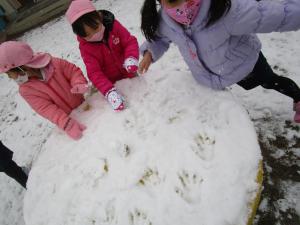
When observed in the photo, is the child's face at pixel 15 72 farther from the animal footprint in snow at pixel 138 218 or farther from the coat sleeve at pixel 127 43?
the animal footprint in snow at pixel 138 218

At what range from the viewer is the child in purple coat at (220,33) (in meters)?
1.44

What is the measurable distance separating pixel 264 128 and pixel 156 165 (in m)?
1.45

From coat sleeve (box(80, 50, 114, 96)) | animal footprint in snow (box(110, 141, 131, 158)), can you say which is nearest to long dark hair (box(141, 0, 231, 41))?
coat sleeve (box(80, 50, 114, 96))

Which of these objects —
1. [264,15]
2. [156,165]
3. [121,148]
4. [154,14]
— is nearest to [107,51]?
[154,14]

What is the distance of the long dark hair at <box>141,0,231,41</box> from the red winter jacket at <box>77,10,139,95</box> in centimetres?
36

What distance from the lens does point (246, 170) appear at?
1.44 metres

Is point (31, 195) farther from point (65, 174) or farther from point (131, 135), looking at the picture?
point (131, 135)

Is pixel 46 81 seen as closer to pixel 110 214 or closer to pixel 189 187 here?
pixel 110 214

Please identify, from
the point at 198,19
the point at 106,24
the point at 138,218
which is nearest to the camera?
the point at 138,218

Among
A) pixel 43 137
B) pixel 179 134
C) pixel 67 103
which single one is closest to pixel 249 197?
pixel 179 134

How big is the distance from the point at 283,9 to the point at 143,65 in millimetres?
911

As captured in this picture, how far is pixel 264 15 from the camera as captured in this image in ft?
4.71

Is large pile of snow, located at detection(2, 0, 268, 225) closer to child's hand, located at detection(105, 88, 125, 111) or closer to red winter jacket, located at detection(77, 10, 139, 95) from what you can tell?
child's hand, located at detection(105, 88, 125, 111)

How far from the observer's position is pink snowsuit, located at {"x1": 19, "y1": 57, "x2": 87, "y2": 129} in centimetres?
208
